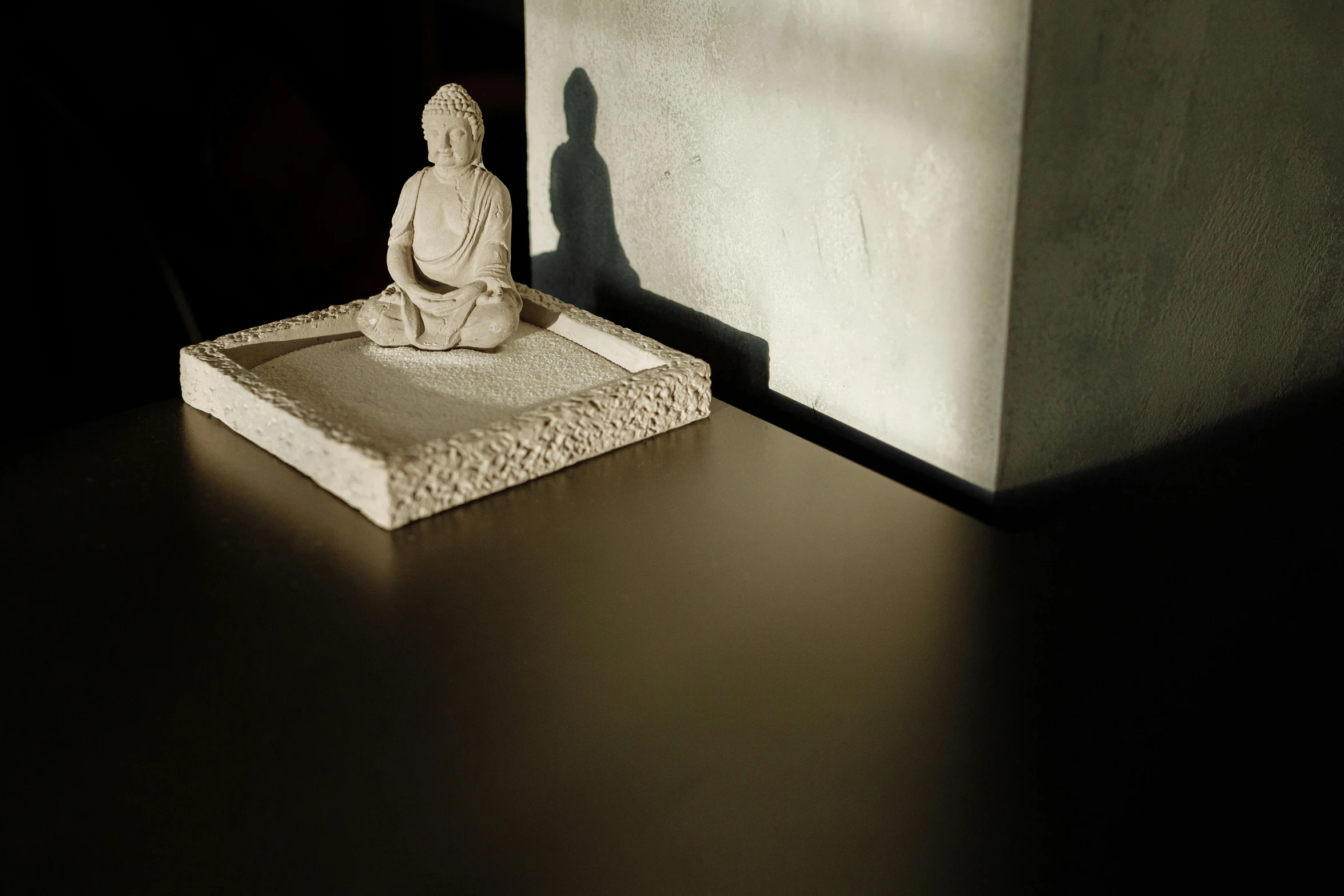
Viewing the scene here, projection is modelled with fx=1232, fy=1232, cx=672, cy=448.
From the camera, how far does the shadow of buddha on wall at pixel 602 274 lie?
2152 millimetres

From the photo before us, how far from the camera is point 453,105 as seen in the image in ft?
6.48

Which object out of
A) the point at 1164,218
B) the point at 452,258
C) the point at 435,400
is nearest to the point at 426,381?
the point at 435,400

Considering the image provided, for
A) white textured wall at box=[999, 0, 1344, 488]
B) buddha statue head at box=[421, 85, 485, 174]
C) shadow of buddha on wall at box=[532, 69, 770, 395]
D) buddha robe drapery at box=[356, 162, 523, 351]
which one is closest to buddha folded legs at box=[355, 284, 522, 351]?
buddha robe drapery at box=[356, 162, 523, 351]

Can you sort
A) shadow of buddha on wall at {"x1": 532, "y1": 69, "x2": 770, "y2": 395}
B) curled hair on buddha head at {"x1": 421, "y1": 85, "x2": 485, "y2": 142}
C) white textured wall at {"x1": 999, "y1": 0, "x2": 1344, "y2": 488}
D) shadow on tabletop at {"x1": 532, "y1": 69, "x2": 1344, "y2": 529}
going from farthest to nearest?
shadow of buddha on wall at {"x1": 532, "y1": 69, "x2": 770, "y2": 395}, curled hair on buddha head at {"x1": 421, "y1": 85, "x2": 485, "y2": 142}, shadow on tabletop at {"x1": 532, "y1": 69, "x2": 1344, "y2": 529}, white textured wall at {"x1": 999, "y1": 0, "x2": 1344, "y2": 488}

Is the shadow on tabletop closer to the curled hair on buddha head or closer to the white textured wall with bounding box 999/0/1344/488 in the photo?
the white textured wall with bounding box 999/0/1344/488

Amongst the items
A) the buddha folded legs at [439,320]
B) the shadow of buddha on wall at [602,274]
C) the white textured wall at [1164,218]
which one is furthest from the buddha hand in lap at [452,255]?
the white textured wall at [1164,218]

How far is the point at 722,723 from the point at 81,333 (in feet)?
7.92

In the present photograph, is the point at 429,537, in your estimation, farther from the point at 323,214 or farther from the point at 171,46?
the point at 171,46

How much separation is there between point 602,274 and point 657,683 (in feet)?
3.88

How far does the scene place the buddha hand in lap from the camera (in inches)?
79.0

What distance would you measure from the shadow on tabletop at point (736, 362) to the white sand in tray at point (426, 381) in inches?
9.2

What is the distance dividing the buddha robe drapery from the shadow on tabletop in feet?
1.07

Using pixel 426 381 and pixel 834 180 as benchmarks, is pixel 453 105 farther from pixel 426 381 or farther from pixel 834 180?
pixel 834 180

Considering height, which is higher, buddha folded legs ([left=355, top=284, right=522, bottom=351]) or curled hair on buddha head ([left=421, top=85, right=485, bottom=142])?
curled hair on buddha head ([left=421, top=85, right=485, bottom=142])
